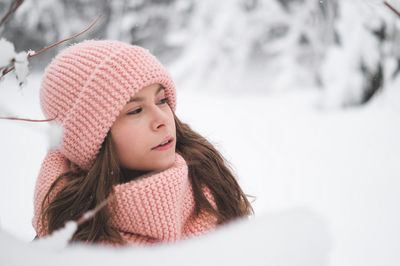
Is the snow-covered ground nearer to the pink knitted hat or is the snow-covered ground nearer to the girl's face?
the pink knitted hat

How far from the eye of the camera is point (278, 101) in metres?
3.09

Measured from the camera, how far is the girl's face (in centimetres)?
78

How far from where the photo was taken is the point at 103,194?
76 centimetres

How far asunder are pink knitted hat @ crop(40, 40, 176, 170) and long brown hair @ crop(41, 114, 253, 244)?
0.06m

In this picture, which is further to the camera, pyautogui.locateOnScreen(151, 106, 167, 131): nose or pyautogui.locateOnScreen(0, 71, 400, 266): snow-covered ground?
pyautogui.locateOnScreen(151, 106, 167, 131): nose

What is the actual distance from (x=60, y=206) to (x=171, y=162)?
0.34 meters

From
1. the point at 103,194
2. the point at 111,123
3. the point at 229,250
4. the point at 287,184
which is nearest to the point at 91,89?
the point at 111,123

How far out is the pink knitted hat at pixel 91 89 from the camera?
0.77 meters

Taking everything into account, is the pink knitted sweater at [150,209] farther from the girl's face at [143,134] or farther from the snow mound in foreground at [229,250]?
the snow mound in foreground at [229,250]

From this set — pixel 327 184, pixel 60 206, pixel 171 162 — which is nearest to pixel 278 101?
pixel 327 184

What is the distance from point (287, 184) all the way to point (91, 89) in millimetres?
1121

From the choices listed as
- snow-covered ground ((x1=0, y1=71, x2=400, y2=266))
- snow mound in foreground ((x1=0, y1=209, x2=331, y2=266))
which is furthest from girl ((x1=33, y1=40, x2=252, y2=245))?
snow mound in foreground ((x1=0, y1=209, x2=331, y2=266))

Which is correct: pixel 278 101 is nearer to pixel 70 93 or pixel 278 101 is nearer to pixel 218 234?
pixel 70 93

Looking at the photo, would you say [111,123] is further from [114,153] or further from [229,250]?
[229,250]
